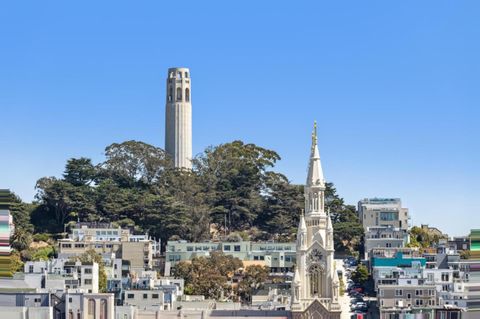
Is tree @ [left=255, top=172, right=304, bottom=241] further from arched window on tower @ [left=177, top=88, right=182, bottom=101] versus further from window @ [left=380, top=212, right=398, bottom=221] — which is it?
arched window on tower @ [left=177, top=88, right=182, bottom=101]

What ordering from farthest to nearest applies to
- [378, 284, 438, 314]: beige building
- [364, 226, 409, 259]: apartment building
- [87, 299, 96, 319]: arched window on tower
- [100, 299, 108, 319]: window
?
[364, 226, 409, 259]: apartment building
[378, 284, 438, 314]: beige building
[100, 299, 108, 319]: window
[87, 299, 96, 319]: arched window on tower

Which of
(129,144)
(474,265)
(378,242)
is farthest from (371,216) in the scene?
(474,265)

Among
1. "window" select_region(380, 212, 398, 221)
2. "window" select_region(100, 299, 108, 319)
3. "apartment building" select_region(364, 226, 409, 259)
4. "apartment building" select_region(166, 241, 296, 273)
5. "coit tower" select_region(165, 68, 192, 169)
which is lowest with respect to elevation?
"window" select_region(100, 299, 108, 319)

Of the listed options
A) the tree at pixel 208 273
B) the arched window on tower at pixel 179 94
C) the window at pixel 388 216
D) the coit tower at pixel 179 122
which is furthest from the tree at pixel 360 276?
the arched window on tower at pixel 179 94

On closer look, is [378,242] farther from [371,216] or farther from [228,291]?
[228,291]

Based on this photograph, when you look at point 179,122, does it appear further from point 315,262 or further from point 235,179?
point 315,262

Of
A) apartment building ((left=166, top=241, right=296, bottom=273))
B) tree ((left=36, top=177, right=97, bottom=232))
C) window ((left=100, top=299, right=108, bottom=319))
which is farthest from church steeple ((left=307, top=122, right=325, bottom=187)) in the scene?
tree ((left=36, top=177, right=97, bottom=232))
